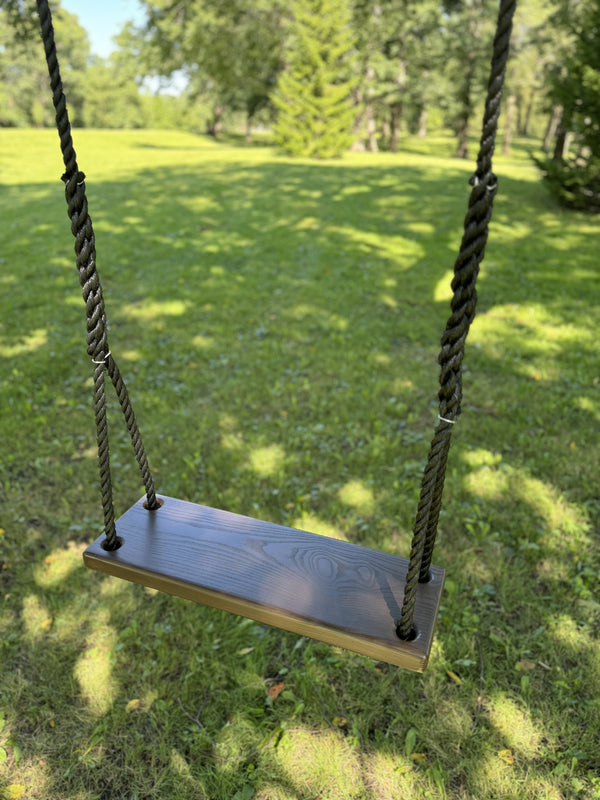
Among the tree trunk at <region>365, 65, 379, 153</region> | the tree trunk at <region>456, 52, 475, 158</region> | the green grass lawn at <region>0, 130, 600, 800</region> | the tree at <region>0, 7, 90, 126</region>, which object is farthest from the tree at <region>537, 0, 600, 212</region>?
the tree at <region>0, 7, 90, 126</region>

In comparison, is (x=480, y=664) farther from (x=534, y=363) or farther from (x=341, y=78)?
(x=341, y=78)

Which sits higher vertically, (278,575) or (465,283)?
(465,283)

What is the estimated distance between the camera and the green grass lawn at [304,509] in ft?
7.34

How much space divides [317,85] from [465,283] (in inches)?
857

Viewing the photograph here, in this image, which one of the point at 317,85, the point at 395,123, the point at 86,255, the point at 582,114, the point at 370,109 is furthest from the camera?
the point at 395,123

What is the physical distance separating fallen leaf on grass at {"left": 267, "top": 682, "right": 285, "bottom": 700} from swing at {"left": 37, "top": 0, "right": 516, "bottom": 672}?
3.02 ft

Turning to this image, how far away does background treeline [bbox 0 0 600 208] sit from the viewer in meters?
10.6

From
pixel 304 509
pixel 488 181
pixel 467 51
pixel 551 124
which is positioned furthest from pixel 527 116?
pixel 488 181

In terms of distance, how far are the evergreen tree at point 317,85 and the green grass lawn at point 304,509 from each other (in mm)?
13855

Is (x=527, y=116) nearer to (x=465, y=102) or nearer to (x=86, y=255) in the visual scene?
(x=465, y=102)

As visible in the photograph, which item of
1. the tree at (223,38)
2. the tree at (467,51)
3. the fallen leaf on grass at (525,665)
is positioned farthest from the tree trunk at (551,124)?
the fallen leaf on grass at (525,665)

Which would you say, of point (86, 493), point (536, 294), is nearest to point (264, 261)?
point (536, 294)

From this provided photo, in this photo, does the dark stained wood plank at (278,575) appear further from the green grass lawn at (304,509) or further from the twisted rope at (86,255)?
the green grass lawn at (304,509)

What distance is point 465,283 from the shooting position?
1.14m
